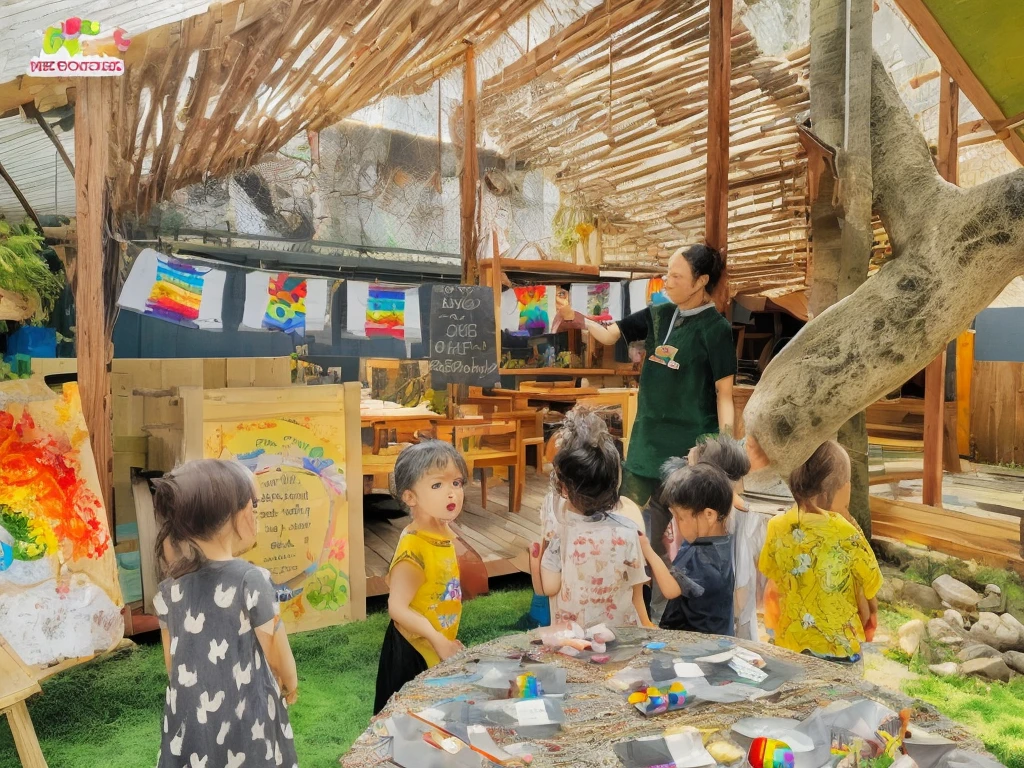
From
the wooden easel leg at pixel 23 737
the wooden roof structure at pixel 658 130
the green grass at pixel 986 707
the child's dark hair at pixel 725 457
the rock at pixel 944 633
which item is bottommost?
the green grass at pixel 986 707

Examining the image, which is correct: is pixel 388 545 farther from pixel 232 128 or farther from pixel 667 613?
pixel 232 128

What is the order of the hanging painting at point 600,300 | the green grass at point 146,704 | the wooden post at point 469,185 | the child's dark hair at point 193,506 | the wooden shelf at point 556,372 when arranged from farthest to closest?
the wooden shelf at point 556,372 < the hanging painting at point 600,300 < the wooden post at point 469,185 < the green grass at point 146,704 < the child's dark hair at point 193,506

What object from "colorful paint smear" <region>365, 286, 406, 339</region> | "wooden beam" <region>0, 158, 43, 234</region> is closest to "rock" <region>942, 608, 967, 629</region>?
"colorful paint smear" <region>365, 286, 406, 339</region>

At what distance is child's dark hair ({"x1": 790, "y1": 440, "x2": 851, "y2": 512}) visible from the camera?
7.98ft

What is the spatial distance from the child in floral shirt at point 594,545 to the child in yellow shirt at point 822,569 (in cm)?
57

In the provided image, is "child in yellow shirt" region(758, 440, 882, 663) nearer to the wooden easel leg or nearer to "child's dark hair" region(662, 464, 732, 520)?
"child's dark hair" region(662, 464, 732, 520)

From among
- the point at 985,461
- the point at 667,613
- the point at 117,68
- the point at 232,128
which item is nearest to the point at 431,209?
the point at 232,128

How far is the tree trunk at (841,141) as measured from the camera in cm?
341

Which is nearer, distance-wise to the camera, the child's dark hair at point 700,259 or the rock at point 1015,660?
the child's dark hair at point 700,259

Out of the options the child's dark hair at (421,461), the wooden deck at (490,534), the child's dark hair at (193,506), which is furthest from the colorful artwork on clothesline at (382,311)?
the child's dark hair at (193,506)

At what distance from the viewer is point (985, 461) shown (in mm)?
9844

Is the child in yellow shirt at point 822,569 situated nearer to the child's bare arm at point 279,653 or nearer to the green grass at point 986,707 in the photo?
the green grass at point 986,707

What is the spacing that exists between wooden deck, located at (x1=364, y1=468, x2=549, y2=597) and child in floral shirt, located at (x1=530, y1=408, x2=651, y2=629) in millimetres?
2227

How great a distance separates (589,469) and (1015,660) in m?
2.80
